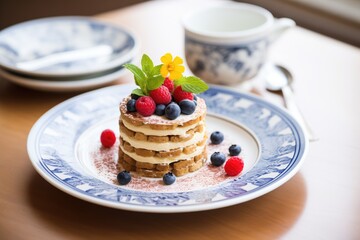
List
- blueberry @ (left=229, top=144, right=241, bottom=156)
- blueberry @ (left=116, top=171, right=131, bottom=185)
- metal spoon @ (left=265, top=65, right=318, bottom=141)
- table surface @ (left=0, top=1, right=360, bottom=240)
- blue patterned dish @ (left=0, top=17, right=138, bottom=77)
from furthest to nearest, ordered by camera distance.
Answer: blue patterned dish @ (left=0, top=17, right=138, bottom=77)
metal spoon @ (left=265, top=65, right=318, bottom=141)
blueberry @ (left=229, top=144, right=241, bottom=156)
blueberry @ (left=116, top=171, right=131, bottom=185)
table surface @ (left=0, top=1, right=360, bottom=240)


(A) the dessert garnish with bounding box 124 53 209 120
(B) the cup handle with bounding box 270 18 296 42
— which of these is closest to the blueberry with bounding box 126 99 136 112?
(A) the dessert garnish with bounding box 124 53 209 120

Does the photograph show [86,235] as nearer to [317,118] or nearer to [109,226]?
[109,226]

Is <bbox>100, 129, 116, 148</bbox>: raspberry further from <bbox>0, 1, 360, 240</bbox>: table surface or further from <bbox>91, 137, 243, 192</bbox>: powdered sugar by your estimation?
<bbox>0, 1, 360, 240</bbox>: table surface

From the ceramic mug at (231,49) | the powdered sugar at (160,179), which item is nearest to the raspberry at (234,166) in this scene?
the powdered sugar at (160,179)

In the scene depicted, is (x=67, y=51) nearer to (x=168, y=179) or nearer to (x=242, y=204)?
(x=168, y=179)

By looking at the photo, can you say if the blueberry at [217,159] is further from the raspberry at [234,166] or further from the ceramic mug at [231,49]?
the ceramic mug at [231,49]

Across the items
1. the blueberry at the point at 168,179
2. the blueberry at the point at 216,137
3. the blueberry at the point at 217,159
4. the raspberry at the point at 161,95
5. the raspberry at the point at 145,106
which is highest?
the raspberry at the point at 161,95

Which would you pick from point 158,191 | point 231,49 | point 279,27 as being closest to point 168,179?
point 158,191

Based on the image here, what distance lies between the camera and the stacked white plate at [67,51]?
1396 mm

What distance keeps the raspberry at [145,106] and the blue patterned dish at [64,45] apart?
40cm

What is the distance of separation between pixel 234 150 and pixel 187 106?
139mm

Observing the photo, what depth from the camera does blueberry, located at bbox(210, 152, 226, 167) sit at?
44.5 inches

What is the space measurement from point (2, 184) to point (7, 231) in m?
0.14

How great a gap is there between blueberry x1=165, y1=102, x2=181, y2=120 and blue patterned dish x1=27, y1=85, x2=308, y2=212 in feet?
0.38
